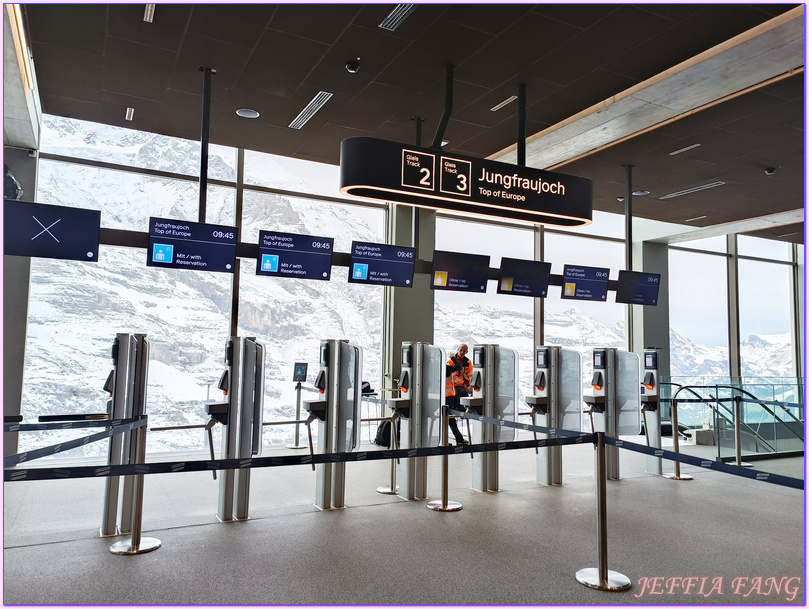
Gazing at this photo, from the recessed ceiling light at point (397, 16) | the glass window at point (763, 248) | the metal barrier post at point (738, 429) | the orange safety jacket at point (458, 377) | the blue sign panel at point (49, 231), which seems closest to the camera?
the recessed ceiling light at point (397, 16)

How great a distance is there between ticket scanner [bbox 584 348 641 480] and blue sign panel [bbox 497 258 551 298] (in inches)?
64.1

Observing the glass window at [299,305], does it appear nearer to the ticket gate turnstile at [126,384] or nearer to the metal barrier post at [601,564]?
the ticket gate turnstile at [126,384]

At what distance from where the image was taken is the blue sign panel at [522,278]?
8391 millimetres

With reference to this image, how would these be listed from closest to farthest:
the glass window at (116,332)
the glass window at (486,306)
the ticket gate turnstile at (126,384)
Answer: the ticket gate turnstile at (126,384), the glass window at (116,332), the glass window at (486,306)

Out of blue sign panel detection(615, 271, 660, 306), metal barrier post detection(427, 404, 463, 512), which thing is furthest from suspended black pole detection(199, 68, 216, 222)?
blue sign panel detection(615, 271, 660, 306)

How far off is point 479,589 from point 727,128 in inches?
228

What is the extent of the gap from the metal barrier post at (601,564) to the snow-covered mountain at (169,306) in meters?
5.97

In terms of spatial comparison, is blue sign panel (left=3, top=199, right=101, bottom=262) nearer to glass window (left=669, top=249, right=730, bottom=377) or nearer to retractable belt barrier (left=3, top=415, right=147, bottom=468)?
retractable belt barrier (left=3, top=415, right=147, bottom=468)

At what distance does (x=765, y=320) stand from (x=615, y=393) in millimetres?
8900

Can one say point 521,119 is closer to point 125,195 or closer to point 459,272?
point 459,272

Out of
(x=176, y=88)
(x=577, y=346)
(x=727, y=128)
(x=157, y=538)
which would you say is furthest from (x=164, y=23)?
(x=577, y=346)

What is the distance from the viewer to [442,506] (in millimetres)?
5230

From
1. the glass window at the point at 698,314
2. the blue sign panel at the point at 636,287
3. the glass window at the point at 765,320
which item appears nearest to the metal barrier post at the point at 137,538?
the blue sign panel at the point at 636,287

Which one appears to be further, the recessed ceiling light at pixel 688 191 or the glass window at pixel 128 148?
the recessed ceiling light at pixel 688 191
